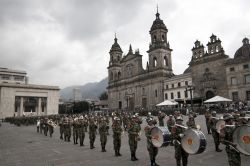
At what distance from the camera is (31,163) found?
10.7 meters

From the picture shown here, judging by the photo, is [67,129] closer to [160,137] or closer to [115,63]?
[160,137]

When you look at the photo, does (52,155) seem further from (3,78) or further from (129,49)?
(3,78)

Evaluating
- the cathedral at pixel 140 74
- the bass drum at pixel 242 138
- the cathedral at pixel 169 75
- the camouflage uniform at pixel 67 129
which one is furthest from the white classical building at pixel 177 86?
the bass drum at pixel 242 138

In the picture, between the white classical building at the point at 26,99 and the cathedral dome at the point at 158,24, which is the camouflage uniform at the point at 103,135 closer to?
the cathedral dome at the point at 158,24

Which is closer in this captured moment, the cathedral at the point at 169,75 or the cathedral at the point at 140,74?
the cathedral at the point at 169,75

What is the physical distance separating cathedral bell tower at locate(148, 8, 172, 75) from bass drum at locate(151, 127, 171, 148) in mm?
54080

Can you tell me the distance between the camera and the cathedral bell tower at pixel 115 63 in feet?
261

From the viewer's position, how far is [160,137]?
336 inches

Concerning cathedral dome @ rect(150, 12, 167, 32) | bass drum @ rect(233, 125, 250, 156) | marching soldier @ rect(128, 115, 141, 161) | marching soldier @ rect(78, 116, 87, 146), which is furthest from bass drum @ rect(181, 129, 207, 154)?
cathedral dome @ rect(150, 12, 167, 32)

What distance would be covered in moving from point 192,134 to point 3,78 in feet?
375

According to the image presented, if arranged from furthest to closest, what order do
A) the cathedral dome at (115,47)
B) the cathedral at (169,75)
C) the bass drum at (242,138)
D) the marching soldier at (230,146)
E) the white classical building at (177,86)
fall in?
the cathedral dome at (115,47), the white classical building at (177,86), the cathedral at (169,75), the marching soldier at (230,146), the bass drum at (242,138)

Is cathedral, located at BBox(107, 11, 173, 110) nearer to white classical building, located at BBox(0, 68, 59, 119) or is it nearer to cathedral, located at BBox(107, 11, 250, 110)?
cathedral, located at BBox(107, 11, 250, 110)

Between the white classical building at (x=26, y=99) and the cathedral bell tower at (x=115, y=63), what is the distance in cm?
1823

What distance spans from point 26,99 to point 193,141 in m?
73.8
